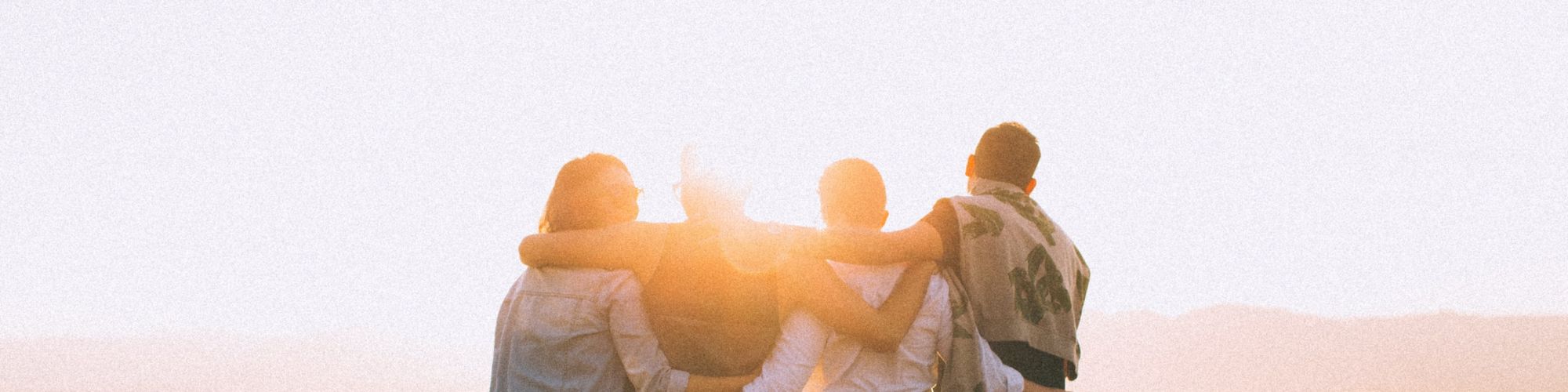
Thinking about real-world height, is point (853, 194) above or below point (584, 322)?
above

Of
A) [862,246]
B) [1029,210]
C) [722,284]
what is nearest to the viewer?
[722,284]

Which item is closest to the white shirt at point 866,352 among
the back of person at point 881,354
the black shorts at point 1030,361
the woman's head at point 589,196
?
the back of person at point 881,354

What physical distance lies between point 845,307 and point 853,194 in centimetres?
54

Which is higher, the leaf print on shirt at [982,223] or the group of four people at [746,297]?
the leaf print on shirt at [982,223]

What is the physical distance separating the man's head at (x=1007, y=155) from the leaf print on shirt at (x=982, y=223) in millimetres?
291

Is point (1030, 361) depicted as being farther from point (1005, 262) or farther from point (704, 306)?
point (704, 306)

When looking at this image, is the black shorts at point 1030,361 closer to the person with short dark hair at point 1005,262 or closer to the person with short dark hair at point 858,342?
the person with short dark hair at point 1005,262

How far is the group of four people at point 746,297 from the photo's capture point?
18.5ft

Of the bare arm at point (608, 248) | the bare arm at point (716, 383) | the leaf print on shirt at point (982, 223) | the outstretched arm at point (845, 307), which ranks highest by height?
the leaf print on shirt at point (982, 223)

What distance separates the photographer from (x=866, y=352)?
5.88 meters

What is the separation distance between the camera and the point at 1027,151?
256 inches

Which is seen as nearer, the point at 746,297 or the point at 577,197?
the point at 746,297

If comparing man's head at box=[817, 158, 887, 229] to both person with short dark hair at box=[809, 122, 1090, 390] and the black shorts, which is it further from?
the black shorts

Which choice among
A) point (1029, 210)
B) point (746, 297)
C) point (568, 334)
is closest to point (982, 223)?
point (1029, 210)
